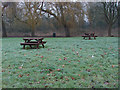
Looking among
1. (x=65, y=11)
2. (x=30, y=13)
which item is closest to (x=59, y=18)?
(x=65, y=11)

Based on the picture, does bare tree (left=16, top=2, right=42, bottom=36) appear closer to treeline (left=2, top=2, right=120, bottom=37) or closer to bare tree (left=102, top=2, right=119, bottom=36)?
treeline (left=2, top=2, right=120, bottom=37)

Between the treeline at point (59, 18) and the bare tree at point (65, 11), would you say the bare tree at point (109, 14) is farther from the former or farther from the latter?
the bare tree at point (65, 11)

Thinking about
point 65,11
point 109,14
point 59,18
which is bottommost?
point 59,18

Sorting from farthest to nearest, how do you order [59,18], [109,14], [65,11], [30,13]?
[109,14] → [59,18] → [65,11] → [30,13]

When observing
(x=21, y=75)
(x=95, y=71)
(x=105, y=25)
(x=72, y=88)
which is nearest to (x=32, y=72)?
(x=21, y=75)

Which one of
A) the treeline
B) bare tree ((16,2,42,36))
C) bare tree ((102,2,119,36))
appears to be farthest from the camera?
bare tree ((102,2,119,36))

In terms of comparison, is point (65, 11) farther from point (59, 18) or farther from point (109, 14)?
point (109, 14)

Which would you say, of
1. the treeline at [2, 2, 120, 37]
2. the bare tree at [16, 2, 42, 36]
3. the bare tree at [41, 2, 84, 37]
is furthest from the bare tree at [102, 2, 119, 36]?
the bare tree at [16, 2, 42, 36]

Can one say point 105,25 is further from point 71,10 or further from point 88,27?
point 71,10

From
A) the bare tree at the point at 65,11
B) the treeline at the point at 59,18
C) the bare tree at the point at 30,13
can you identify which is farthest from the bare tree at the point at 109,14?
the bare tree at the point at 30,13

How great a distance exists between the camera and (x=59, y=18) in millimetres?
20375

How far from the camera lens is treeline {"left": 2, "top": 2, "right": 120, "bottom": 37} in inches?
780

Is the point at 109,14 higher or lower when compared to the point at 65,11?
lower

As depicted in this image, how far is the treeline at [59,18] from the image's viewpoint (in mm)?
19812
